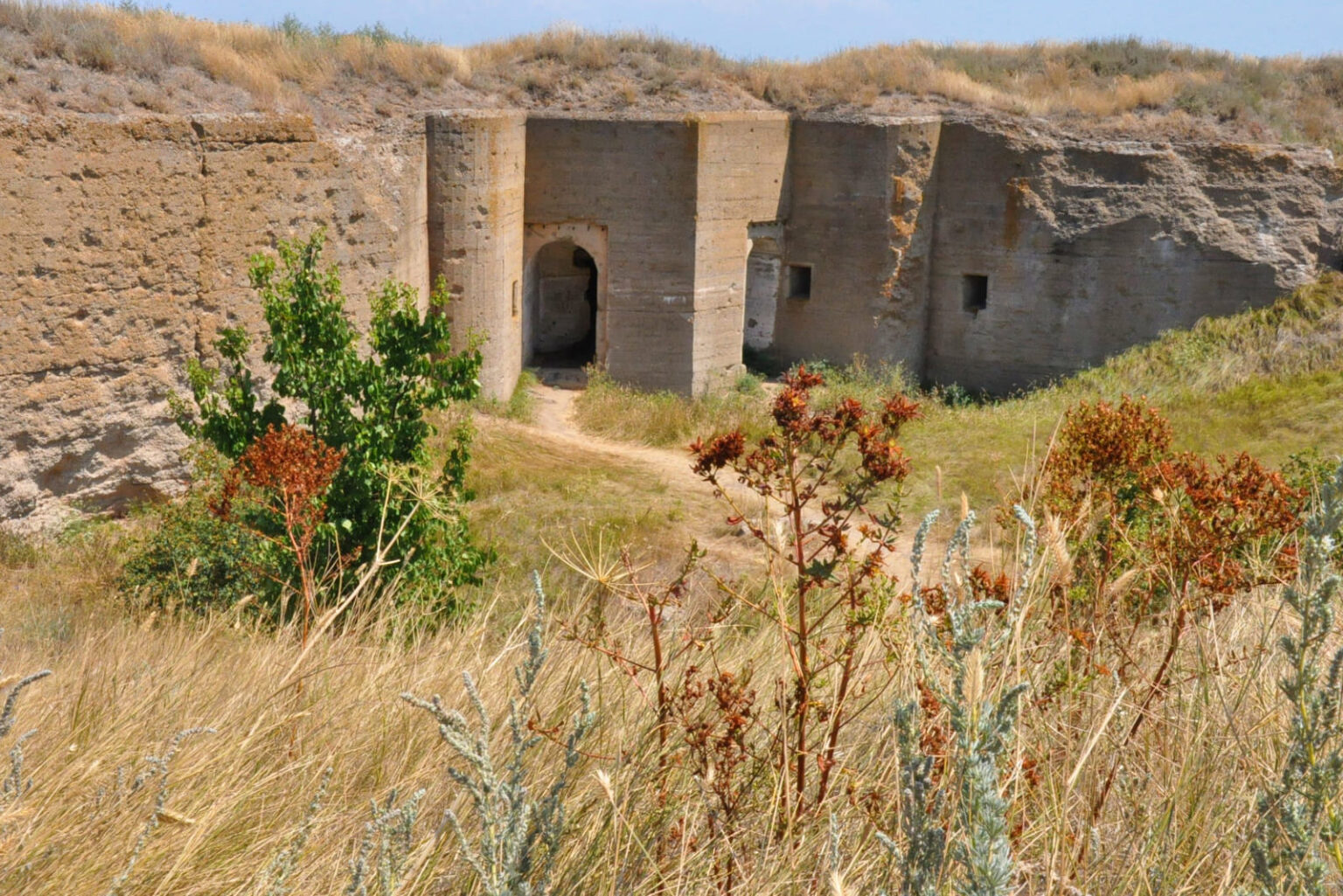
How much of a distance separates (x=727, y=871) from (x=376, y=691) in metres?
1.47

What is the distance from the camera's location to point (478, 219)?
44.8ft

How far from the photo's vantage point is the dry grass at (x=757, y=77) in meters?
12.0

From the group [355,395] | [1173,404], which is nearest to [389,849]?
[355,395]

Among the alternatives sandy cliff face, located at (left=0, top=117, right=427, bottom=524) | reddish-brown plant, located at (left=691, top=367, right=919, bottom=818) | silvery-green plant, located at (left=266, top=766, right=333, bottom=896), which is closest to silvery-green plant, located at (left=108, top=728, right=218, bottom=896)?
silvery-green plant, located at (left=266, top=766, right=333, bottom=896)

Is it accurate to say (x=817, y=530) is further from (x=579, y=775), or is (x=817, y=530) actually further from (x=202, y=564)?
(x=202, y=564)

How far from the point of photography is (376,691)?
11.8 feet

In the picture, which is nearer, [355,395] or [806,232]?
[355,395]

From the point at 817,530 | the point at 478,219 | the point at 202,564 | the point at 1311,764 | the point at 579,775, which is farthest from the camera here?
the point at 478,219

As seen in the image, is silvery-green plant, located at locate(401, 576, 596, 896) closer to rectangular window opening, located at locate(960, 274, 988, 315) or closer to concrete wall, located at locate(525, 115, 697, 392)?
concrete wall, located at locate(525, 115, 697, 392)

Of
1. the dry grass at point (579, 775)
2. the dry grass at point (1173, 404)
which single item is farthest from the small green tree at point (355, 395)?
the dry grass at point (1173, 404)

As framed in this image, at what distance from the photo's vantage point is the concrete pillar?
43.6ft

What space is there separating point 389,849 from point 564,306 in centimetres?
1602

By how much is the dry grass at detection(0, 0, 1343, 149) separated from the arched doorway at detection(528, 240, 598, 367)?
2655 mm

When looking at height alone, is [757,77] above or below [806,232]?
above
